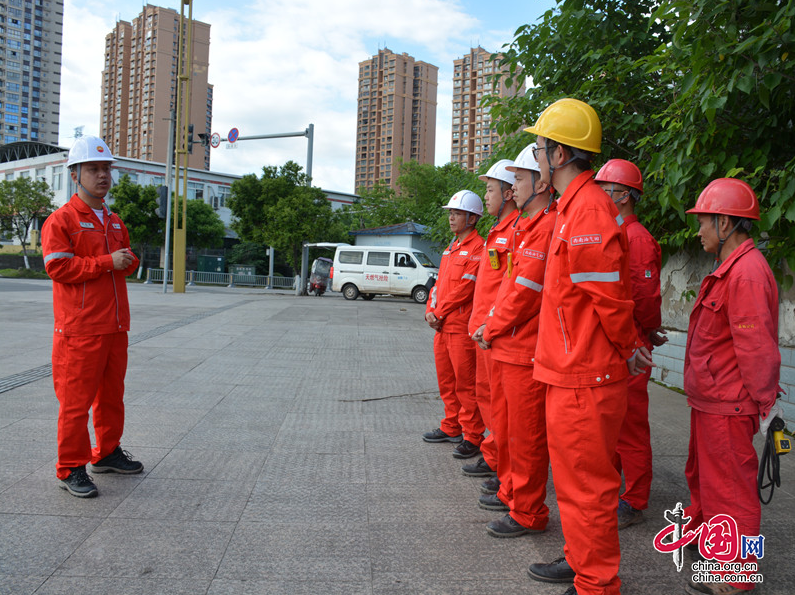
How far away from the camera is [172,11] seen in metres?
71.9

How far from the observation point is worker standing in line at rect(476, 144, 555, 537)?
3.11 metres

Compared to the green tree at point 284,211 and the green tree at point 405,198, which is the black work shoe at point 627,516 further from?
the green tree at point 405,198

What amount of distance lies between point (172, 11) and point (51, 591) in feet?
266

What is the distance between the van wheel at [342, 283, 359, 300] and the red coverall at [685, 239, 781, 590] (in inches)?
899

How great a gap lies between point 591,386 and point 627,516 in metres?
1.46

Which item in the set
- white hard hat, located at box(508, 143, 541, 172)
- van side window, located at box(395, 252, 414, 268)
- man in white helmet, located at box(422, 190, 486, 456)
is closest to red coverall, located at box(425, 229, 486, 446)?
man in white helmet, located at box(422, 190, 486, 456)

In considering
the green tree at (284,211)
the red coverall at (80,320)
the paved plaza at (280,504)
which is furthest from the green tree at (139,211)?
the red coverall at (80,320)

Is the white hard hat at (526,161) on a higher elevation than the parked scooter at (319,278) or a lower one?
higher

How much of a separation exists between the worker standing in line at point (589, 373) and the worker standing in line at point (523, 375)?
0.50 m

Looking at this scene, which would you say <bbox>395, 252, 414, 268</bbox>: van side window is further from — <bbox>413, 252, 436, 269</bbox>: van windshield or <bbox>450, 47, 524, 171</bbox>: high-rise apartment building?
<bbox>450, 47, 524, 171</bbox>: high-rise apartment building

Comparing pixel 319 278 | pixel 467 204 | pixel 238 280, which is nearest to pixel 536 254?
pixel 467 204

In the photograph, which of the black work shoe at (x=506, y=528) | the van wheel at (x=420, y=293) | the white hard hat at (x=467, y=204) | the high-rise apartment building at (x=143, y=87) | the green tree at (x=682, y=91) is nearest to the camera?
the black work shoe at (x=506, y=528)

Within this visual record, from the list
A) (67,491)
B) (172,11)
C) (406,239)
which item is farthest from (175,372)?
(172,11)

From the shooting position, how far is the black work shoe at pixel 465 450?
15.1ft
